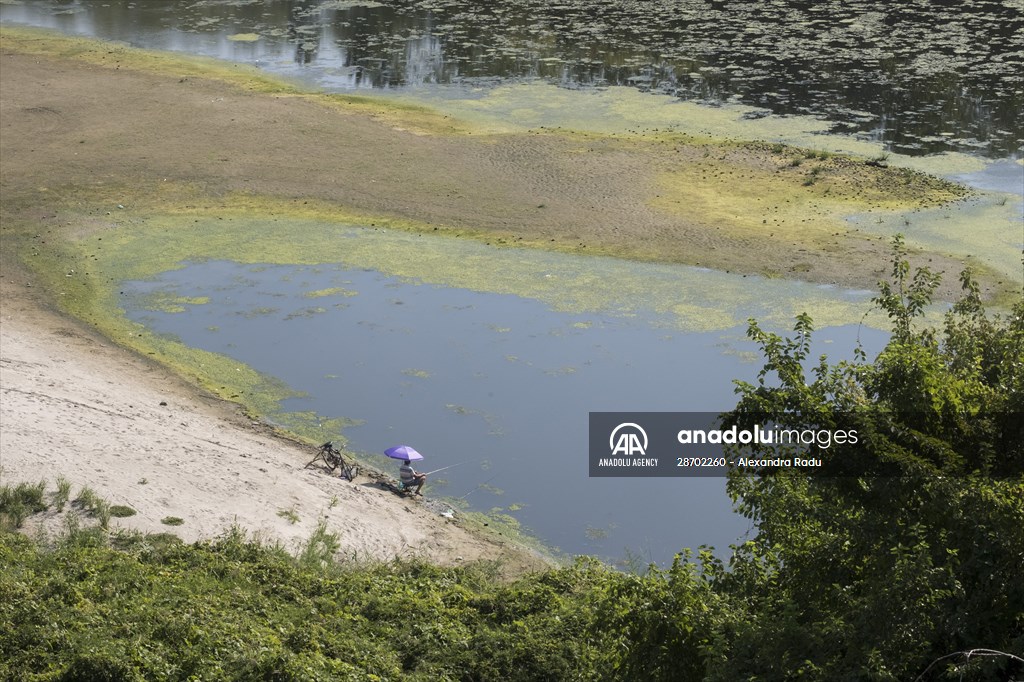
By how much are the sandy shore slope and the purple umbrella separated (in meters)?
0.45

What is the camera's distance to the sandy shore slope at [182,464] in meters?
13.8

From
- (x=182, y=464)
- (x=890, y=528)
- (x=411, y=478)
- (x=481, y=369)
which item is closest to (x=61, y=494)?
(x=182, y=464)

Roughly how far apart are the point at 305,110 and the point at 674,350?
48.4ft

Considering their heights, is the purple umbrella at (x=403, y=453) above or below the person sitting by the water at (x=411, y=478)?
above

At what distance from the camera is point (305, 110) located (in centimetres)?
2975

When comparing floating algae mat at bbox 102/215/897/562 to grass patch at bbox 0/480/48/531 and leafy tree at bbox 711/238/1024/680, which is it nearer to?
grass patch at bbox 0/480/48/531

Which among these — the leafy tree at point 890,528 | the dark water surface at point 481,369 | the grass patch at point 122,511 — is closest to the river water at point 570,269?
the dark water surface at point 481,369

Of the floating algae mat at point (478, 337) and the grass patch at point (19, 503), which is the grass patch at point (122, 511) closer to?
the grass patch at point (19, 503)

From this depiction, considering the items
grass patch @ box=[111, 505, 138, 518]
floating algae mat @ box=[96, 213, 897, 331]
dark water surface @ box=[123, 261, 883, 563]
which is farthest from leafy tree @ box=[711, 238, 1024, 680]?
floating algae mat @ box=[96, 213, 897, 331]

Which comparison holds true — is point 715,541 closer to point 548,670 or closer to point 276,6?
point 548,670

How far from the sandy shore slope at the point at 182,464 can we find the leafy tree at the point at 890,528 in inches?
221

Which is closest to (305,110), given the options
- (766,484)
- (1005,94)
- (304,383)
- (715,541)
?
(304,383)

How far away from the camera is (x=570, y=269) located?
70.5 ft

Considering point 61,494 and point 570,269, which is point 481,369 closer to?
point 570,269
